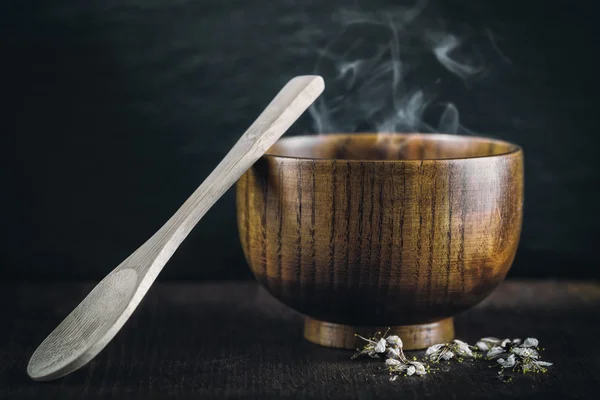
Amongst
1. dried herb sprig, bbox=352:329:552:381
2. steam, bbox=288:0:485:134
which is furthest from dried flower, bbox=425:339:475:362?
steam, bbox=288:0:485:134

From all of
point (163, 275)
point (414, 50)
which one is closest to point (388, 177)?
point (414, 50)

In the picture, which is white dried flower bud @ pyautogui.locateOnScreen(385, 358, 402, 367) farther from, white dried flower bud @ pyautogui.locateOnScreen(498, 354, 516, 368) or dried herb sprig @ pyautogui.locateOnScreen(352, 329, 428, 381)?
white dried flower bud @ pyautogui.locateOnScreen(498, 354, 516, 368)

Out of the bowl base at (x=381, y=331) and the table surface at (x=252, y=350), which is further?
the bowl base at (x=381, y=331)

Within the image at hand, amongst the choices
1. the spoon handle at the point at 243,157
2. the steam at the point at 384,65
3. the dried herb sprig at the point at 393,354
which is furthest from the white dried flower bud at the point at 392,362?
the steam at the point at 384,65

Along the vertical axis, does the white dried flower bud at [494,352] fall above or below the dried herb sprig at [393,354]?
below

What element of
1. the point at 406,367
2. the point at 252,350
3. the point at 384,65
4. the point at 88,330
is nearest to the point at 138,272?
the point at 88,330

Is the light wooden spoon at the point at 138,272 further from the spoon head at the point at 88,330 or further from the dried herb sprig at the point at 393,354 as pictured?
the dried herb sprig at the point at 393,354

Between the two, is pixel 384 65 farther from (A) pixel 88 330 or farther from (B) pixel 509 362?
(A) pixel 88 330

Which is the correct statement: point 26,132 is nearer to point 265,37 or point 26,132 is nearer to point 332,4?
point 265,37
